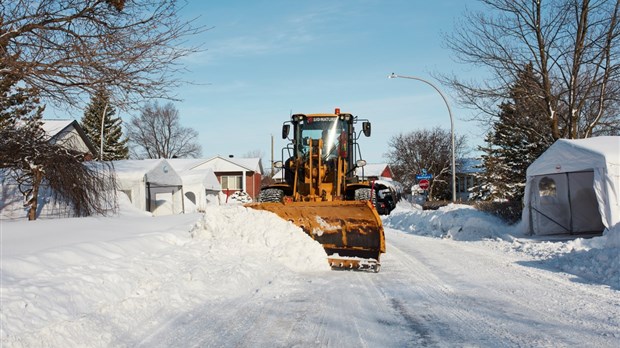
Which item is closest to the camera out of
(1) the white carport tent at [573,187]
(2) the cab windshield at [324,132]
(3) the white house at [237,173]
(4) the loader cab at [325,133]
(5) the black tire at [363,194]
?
(5) the black tire at [363,194]

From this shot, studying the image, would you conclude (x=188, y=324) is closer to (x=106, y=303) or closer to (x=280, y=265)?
(x=106, y=303)

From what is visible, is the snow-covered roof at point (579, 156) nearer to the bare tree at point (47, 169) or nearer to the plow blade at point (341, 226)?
the plow blade at point (341, 226)

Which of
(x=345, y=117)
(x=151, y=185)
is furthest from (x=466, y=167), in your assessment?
(x=345, y=117)

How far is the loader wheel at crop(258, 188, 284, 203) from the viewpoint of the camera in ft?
42.8

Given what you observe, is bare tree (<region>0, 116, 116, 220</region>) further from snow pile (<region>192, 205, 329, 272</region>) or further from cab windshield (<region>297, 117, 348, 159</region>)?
cab windshield (<region>297, 117, 348, 159</region>)

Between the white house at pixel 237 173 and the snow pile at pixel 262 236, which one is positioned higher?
the white house at pixel 237 173

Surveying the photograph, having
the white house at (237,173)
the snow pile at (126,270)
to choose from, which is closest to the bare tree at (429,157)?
the white house at (237,173)

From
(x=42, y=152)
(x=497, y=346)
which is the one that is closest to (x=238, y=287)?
(x=497, y=346)

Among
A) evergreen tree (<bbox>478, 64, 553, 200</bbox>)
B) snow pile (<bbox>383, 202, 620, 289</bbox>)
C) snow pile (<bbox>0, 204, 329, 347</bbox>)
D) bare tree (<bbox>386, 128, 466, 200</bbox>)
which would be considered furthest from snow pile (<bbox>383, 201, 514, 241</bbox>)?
bare tree (<bbox>386, 128, 466, 200</bbox>)

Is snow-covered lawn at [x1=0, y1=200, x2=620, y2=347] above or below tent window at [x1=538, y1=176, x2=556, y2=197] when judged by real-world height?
below

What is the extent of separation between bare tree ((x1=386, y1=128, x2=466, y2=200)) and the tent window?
118ft

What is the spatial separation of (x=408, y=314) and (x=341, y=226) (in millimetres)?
4372

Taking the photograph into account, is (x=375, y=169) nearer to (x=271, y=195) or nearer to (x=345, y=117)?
(x=345, y=117)

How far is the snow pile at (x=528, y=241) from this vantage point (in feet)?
31.5
